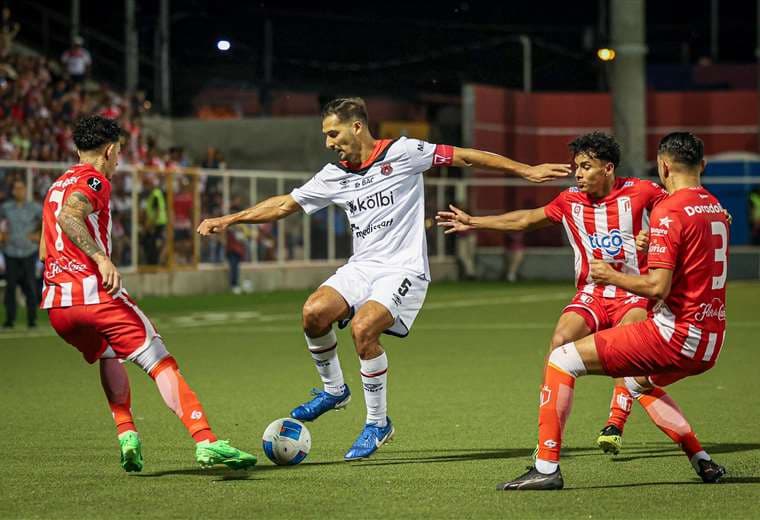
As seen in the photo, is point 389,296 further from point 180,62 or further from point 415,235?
point 180,62

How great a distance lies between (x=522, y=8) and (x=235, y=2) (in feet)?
56.9

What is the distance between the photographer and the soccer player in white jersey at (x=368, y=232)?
9.16 m

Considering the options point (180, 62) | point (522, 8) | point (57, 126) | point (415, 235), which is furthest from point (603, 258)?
point (522, 8)

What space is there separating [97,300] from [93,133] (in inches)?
39.8

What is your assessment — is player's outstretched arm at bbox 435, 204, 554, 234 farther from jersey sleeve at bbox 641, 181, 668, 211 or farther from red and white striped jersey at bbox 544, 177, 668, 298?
jersey sleeve at bbox 641, 181, 668, 211

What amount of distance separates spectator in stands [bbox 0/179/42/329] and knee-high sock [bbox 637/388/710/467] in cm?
1297

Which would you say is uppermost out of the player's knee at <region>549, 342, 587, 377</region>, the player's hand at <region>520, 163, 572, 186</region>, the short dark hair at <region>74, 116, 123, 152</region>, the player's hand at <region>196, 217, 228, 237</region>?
the short dark hair at <region>74, 116, 123, 152</region>

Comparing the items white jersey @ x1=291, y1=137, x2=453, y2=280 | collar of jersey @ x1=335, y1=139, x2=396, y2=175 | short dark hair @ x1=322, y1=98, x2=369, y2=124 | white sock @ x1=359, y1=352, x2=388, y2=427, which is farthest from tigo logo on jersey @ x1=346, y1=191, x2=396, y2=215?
white sock @ x1=359, y1=352, x2=388, y2=427

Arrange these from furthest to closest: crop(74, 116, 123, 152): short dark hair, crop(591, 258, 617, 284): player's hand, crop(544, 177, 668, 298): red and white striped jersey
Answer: crop(544, 177, 668, 298): red and white striped jersey < crop(74, 116, 123, 152): short dark hair < crop(591, 258, 617, 284): player's hand

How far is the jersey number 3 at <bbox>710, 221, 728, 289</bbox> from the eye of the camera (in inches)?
298

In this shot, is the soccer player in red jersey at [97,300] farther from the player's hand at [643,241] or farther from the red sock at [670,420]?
the player's hand at [643,241]

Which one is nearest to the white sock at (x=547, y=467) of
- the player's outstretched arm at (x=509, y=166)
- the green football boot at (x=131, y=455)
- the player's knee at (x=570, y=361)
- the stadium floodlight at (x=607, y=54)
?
the player's knee at (x=570, y=361)

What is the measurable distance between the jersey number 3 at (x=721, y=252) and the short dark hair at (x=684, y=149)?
371mm

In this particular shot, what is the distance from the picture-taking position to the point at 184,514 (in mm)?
7039
